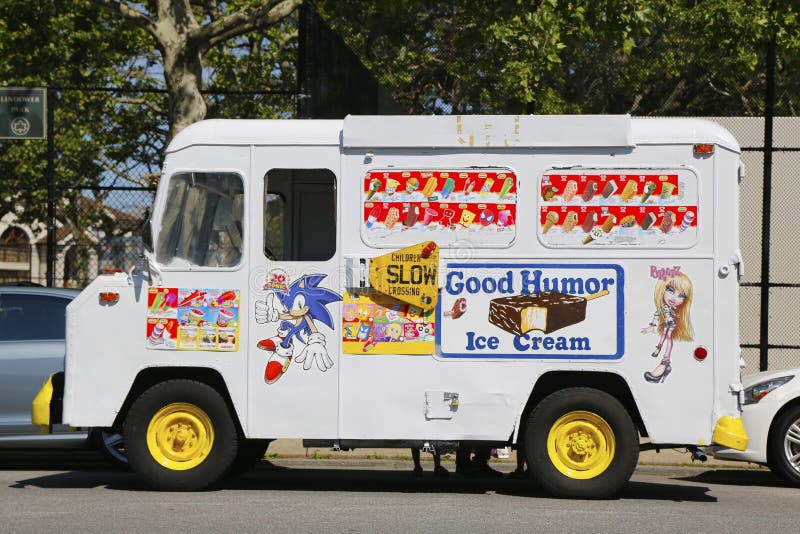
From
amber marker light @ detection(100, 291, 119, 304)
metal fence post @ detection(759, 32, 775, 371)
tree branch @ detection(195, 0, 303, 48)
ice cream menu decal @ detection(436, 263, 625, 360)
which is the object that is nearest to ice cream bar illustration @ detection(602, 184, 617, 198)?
ice cream menu decal @ detection(436, 263, 625, 360)

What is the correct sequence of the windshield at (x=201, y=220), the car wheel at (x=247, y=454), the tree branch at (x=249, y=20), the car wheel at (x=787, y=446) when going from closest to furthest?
the windshield at (x=201, y=220)
the car wheel at (x=247, y=454)
the car wheel at (x=787, y=446)
the tree branch at (x=249, y=20)

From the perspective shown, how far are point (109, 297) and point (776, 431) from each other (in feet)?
19.4

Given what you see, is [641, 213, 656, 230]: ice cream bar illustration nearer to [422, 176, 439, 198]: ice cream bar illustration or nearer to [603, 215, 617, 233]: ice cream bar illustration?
[603, 215, 617, 233]: ice cream bar illustration

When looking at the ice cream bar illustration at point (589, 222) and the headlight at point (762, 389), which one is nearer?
the ice cream bar illustration at point (589, 222)

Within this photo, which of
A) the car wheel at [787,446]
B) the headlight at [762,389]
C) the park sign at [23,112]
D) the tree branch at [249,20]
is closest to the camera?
the car wheel at [787,446]

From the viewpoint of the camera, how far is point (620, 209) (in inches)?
337

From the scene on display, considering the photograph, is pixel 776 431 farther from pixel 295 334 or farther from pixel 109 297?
pixel 109 297

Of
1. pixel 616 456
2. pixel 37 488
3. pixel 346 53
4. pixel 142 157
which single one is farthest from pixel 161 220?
pixel 142 157

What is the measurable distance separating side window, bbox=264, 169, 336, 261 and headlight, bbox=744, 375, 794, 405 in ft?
13.7

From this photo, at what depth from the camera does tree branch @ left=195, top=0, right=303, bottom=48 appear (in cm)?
1460

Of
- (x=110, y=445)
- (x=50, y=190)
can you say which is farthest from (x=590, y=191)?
(x=50, y=190)

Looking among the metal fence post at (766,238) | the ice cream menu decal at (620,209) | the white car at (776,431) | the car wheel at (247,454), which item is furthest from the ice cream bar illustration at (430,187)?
the metal fence post at (766,238)

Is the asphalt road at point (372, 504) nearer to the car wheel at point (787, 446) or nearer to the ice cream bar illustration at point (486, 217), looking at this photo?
the car wheel at point (787, 446)

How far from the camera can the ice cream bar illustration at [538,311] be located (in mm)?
8570
